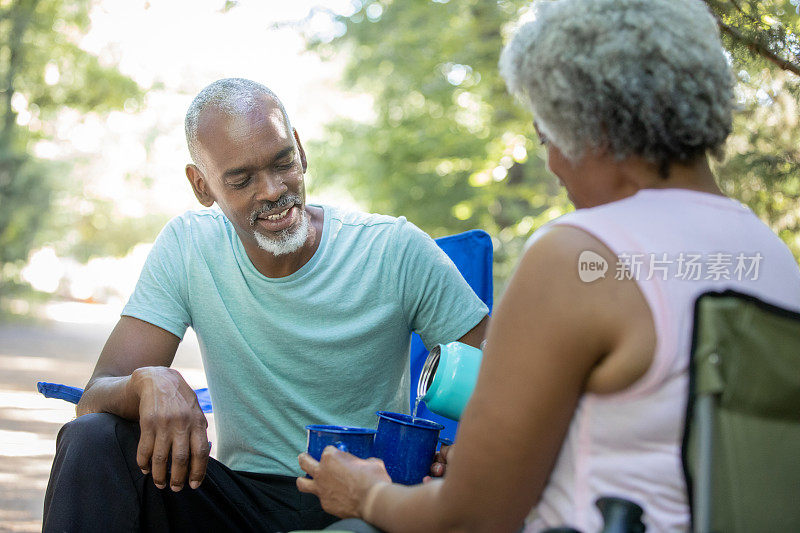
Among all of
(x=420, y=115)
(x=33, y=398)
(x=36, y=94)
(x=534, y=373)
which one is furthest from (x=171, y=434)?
(x=36, y=94)

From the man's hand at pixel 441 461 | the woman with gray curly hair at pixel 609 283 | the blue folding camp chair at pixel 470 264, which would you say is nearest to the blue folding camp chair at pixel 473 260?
the blue folding camp chair at pixel 470 264

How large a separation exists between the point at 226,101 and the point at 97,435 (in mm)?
1128

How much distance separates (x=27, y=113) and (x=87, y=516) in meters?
14.9

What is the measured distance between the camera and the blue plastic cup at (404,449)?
67.7 inches

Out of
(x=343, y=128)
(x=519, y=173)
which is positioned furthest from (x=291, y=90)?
(x=519, y=173)

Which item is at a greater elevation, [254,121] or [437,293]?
[254,121]

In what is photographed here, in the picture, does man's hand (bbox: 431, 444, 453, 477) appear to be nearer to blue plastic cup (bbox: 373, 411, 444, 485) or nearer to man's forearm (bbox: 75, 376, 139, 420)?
blue plastic cup (bbox: 373, 411, 444, 485)

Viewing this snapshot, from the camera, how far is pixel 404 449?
1.72 meters

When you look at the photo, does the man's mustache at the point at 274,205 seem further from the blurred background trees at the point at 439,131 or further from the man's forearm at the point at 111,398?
the blurred background trees at the point at 439,131

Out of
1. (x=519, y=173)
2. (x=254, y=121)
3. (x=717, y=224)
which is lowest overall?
(x=717, y=224)

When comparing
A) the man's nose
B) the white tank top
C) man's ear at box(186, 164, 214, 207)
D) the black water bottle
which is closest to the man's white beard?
the man's nose

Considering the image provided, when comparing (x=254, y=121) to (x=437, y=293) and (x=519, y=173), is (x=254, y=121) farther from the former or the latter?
(x=519, y=173)

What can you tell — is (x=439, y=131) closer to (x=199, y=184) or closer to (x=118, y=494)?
(x=199, y=184)

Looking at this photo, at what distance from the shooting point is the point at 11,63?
13977 mm
